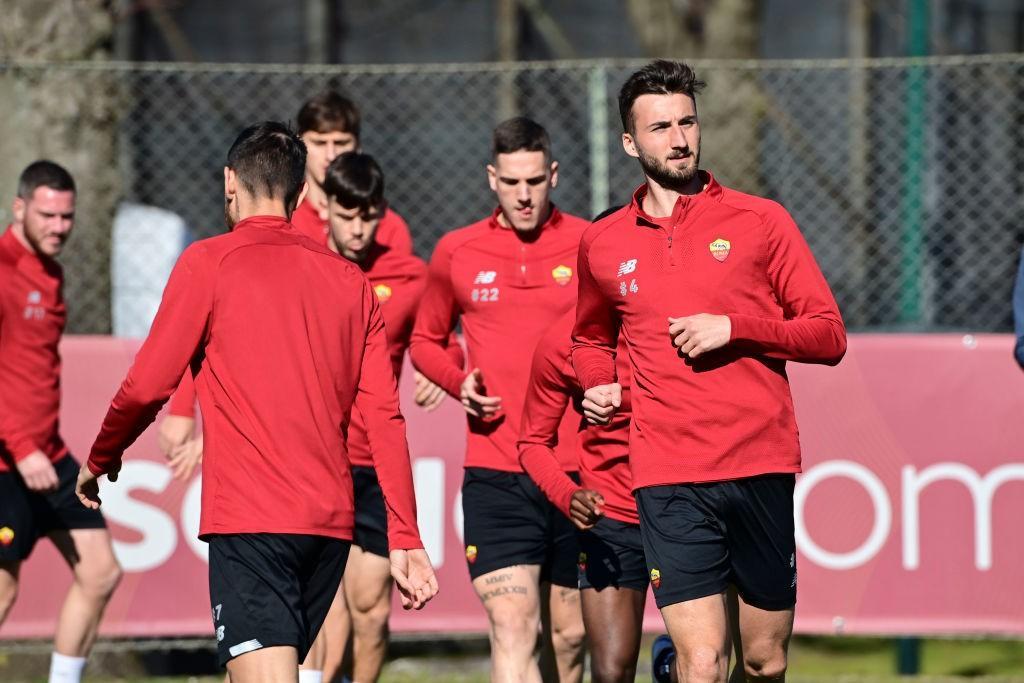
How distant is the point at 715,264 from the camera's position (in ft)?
17.5

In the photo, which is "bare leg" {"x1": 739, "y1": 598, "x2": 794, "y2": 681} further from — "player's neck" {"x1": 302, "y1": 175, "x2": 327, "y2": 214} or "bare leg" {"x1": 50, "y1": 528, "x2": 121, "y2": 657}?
"bare leg" {"x1": 50, "y1": 528, "x2": 121, "y2": 657}

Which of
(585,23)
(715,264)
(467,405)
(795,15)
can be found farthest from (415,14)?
(715,264)

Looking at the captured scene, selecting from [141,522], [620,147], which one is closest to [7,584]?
[141,522]

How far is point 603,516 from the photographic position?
240 inches

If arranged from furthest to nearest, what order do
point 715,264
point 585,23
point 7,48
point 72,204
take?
point 585,23
point 7,48
point 72,204
point 715,264

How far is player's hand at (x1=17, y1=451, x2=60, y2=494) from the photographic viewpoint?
23.3ft

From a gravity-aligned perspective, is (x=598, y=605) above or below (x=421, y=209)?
below

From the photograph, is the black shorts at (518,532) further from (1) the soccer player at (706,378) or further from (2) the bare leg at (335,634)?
(1) the soccer player at (706,378)

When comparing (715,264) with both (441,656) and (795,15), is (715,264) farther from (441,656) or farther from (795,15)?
(795,15)

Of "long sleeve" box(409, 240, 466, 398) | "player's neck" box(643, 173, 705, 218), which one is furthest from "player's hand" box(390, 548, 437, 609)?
"long sleeve" box(409, 240, 466, 398)

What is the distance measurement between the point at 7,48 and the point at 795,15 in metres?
7.21

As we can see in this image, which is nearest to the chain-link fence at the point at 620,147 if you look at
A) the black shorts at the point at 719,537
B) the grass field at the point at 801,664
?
the grass field at the point at 801,664

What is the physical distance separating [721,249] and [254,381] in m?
1.59

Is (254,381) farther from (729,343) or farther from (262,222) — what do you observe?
(729,343)
